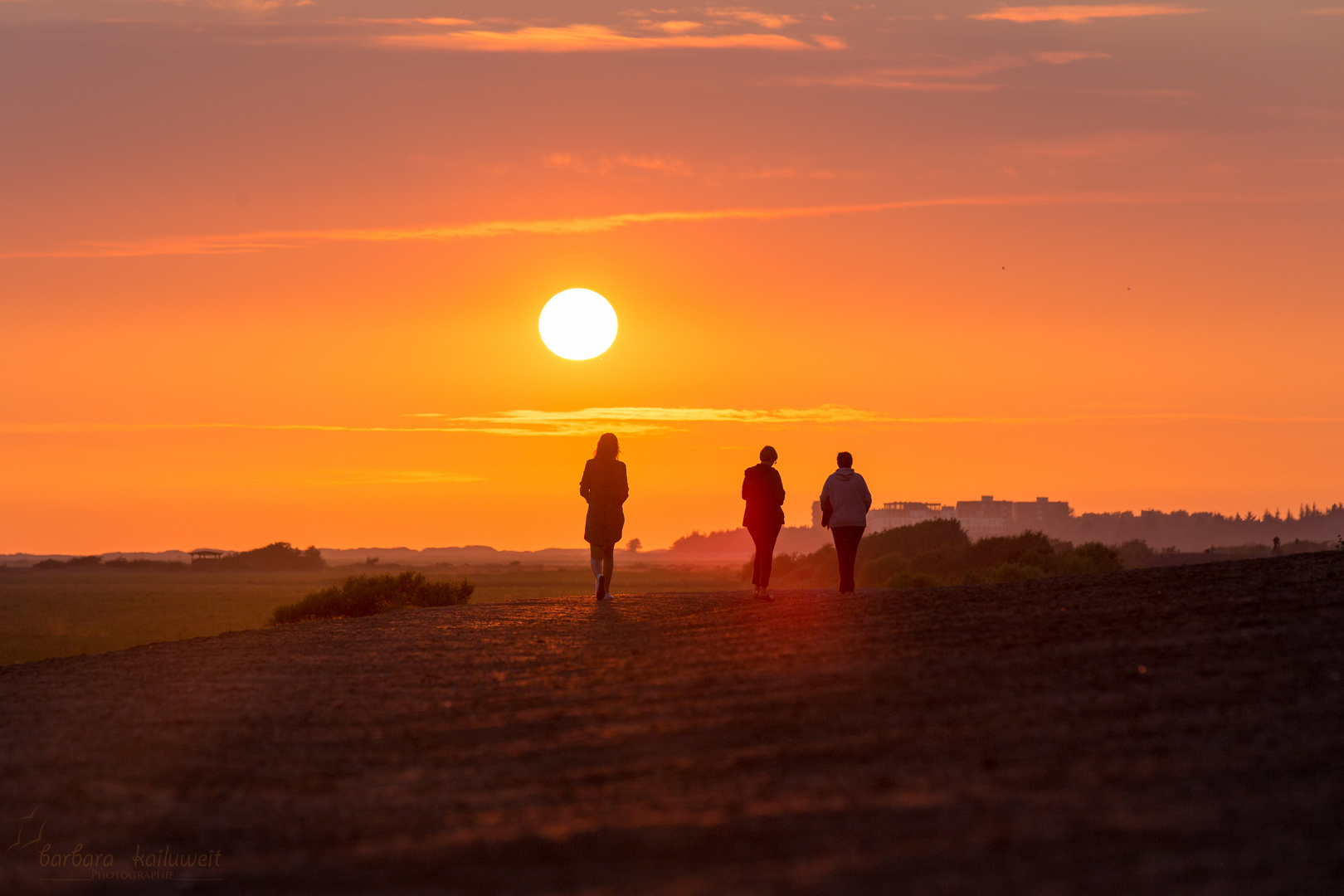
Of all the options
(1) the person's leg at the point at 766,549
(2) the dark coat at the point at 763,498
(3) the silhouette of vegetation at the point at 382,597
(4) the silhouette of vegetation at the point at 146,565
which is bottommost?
(3) the silhouette of vegetation at the point at 382,597

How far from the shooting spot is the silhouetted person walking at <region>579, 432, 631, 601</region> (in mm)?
20375

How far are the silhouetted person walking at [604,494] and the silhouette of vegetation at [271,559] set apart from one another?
159 m

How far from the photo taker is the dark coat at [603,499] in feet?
66.8

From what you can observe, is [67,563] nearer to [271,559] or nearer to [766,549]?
[271,559]

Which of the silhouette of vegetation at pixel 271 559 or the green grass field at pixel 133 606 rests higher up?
the silhouette of vegetation at pixel 271 559

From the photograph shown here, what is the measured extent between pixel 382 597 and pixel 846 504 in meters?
Answer: 14.6

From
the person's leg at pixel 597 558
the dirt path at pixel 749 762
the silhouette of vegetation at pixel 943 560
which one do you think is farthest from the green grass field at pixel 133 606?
the dirt path at pixel 749 762

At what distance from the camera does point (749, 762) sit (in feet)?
24.3

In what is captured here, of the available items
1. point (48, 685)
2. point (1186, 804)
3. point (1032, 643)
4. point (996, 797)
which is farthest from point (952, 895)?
point (48, 685)

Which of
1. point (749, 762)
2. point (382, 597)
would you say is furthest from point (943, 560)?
point (749, 762)

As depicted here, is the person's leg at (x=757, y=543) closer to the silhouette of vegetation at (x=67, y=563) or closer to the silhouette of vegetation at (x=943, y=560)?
the silhouette of vegetation at (x=943, y=560)

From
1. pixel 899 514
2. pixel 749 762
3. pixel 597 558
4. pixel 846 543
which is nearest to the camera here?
pixel 749 762

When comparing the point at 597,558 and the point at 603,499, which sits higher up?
the point at 603,499

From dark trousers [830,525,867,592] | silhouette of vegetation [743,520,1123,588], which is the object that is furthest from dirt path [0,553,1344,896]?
silhouette of vegetation [743,520,1123,588]
